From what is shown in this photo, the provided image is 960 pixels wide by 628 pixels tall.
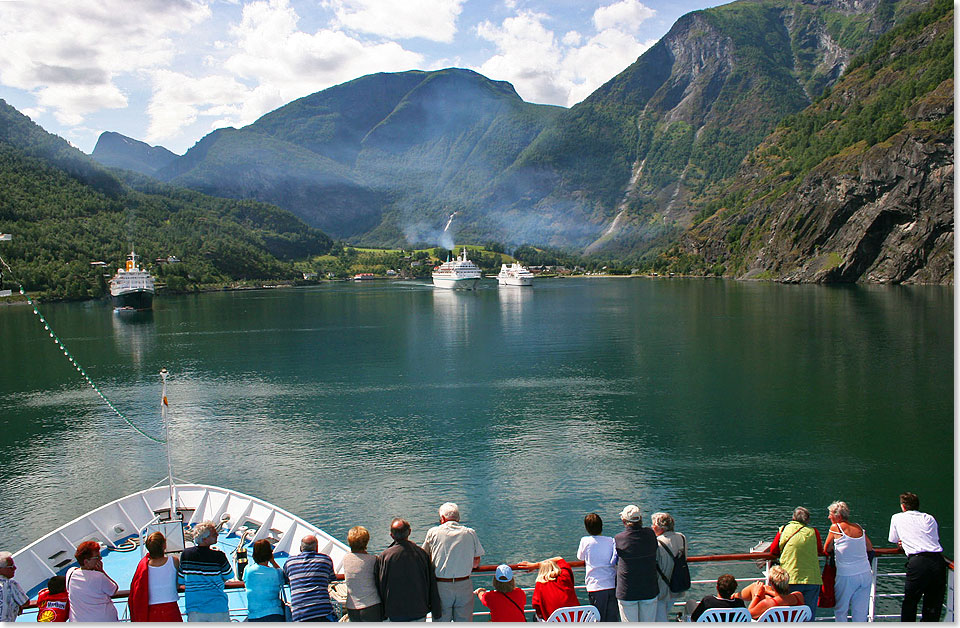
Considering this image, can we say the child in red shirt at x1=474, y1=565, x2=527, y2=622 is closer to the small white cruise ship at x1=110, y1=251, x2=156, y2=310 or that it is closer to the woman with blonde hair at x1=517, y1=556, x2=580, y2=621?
the woman with blonde hair at x1=517, y1=556, x2=580, y2=621

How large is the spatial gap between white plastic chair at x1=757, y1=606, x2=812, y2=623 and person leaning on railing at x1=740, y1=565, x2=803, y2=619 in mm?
94

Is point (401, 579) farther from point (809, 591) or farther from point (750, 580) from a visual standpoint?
point (750, 580)

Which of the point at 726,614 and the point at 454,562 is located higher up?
the point at 454,562

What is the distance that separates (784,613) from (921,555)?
2644 millimetres

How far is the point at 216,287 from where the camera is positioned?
184375mm

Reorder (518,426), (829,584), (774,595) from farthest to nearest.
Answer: (518,426) < (829,584) < (774,595)

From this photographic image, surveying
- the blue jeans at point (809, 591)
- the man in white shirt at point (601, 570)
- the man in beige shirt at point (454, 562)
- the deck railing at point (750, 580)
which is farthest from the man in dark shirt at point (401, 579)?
the blue jeans at point (809, 591)

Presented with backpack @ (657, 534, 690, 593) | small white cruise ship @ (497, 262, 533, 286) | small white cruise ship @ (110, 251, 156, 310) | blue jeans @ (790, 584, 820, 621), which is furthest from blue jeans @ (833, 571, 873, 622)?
small white cruise ship @ (497, 262, 533, 286)

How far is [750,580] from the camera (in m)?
15.8

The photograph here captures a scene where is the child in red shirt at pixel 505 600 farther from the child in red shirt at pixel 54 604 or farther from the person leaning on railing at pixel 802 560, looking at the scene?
the child in red shirt at pixel 54 604

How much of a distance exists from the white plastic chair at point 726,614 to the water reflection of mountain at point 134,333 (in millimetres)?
54015

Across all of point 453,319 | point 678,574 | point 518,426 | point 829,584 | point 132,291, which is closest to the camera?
point 678,574

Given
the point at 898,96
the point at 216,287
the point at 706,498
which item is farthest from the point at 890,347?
the point at 216,287

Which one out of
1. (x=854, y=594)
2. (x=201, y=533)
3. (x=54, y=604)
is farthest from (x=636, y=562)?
(x=54, y=604)
